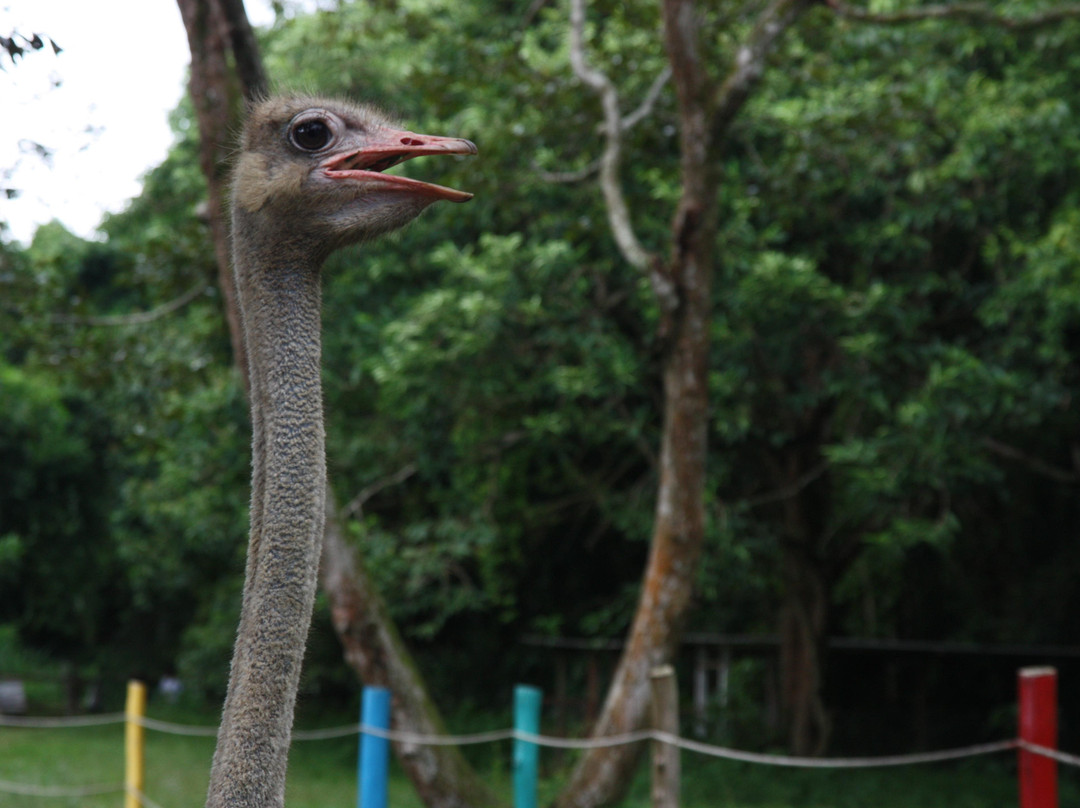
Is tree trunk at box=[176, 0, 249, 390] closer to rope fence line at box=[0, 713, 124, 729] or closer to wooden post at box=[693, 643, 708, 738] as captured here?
rope fence line at box=[0, 713, 124, 729]

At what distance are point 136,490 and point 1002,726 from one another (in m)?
8.44

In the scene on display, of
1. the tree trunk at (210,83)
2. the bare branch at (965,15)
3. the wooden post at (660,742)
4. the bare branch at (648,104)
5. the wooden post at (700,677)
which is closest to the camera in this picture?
the wooden post at (660,742)

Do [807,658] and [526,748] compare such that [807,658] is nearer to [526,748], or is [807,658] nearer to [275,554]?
[526,748]

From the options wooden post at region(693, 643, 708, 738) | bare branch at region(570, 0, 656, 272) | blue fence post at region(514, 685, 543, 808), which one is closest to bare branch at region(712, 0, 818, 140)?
bare branch at region(570, 0, 656, 272)

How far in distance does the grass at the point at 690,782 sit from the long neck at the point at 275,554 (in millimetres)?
6045

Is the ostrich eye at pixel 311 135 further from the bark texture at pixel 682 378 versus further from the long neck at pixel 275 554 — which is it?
the bark texture at pixel 682 378

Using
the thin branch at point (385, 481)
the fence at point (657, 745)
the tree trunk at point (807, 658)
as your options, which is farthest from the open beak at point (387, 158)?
the tree trunk at point (807, 658)

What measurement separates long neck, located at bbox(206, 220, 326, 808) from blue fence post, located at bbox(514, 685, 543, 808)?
10.5 feet

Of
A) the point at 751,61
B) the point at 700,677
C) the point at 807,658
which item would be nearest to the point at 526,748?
the point at 751,61

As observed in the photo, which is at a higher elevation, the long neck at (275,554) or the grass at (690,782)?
the long neck at (275,554)

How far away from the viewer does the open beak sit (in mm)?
1972

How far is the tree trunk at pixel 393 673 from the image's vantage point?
5.79m

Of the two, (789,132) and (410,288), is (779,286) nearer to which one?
(789,132)

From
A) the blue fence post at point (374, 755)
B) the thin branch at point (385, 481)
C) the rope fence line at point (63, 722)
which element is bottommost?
the rope fence line at point (63, 722)
